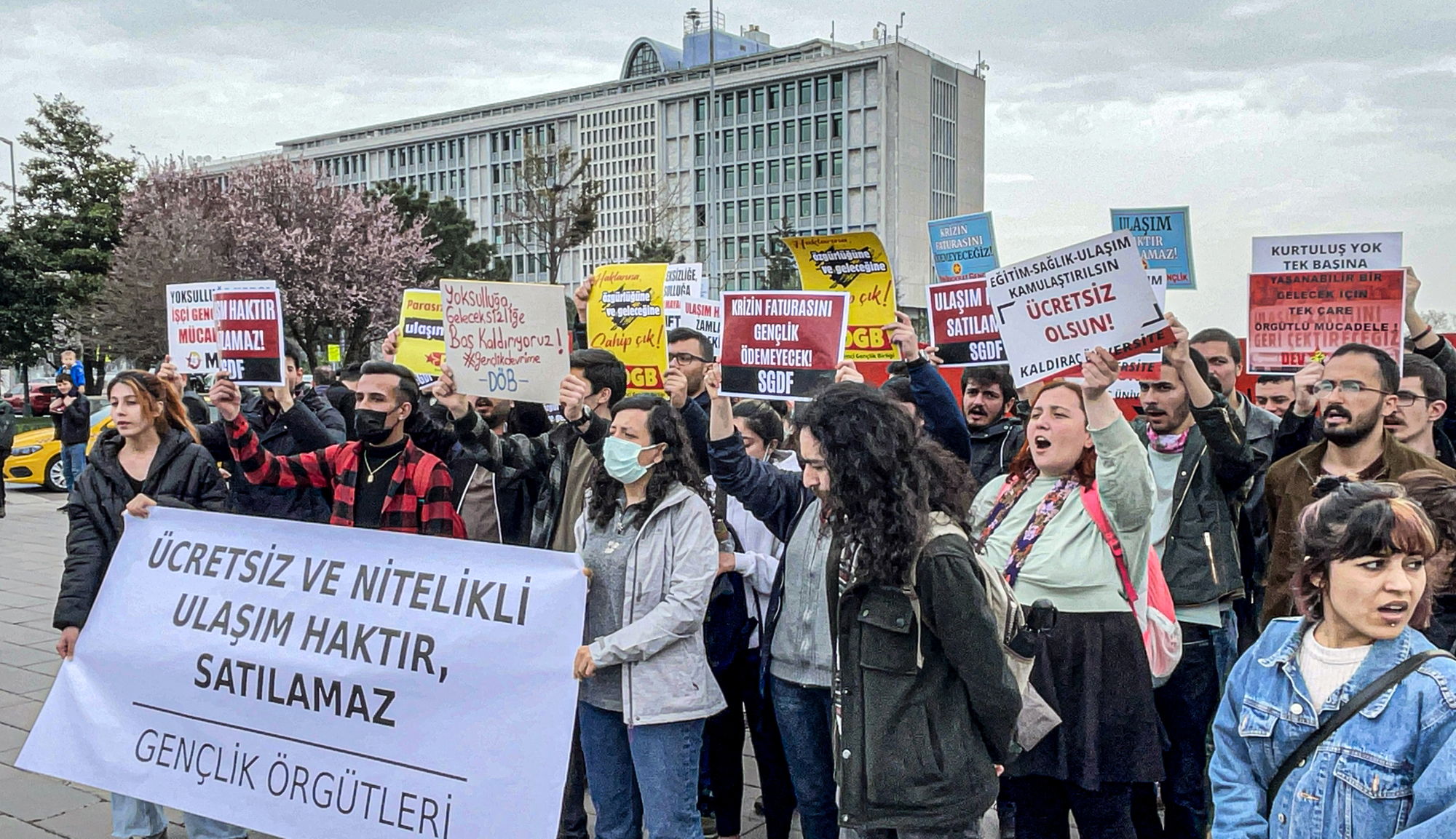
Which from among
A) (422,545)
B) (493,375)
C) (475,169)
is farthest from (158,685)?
(475,169)

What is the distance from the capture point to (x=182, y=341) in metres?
5.92

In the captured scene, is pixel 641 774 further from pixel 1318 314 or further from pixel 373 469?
pixel 1318 314

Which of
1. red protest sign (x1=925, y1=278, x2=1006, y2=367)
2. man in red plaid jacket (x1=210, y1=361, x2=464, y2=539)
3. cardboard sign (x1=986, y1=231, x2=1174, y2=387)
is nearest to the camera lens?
cardboard sign (x1=986, y1=231, x2=1174, y2=387)

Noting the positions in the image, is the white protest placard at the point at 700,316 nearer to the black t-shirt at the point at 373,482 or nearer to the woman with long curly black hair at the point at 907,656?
the black t-shirt at the point at 373,482

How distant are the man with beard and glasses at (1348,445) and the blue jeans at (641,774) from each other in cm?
207

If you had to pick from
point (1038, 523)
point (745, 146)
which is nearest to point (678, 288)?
point (1038, 523)

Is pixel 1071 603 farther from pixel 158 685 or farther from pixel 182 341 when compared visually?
pixel 182 341

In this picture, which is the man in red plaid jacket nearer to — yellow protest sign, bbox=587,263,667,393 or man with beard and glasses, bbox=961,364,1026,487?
man with beard and glasses, bbox=961,364,1026,487

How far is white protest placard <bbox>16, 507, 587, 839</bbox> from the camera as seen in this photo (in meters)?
3.79

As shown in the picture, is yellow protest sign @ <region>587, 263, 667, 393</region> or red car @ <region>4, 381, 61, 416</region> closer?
yellow protest sign @ <region>587, 263, 667, 393</region>

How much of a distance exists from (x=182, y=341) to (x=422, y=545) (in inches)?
103

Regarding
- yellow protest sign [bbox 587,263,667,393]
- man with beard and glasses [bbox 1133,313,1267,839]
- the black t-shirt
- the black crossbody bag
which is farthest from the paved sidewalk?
the black crossbody bag

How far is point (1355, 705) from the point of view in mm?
2303

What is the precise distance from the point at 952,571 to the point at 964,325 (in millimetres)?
3718
